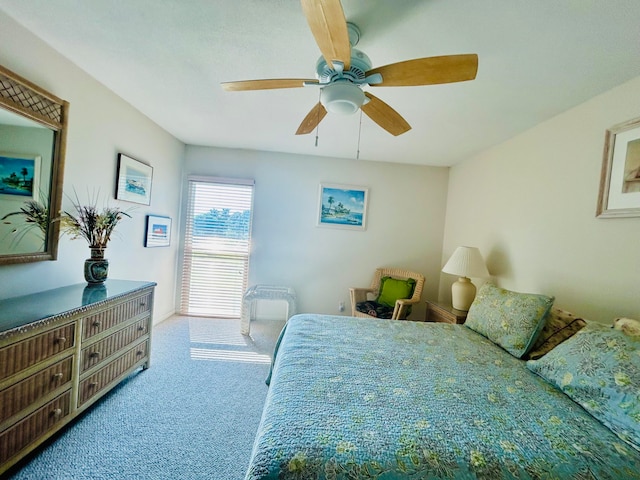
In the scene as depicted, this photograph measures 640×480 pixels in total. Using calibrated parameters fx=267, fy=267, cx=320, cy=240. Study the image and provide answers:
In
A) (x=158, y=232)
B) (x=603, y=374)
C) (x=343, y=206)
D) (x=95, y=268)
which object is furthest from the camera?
(x=343, y=206)

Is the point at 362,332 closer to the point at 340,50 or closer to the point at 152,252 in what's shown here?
the point at 340,50

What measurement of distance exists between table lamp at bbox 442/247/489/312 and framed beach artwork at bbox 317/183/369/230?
1431 millimetres

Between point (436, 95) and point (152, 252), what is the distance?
10.9 ft

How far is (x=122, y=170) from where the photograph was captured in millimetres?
2555

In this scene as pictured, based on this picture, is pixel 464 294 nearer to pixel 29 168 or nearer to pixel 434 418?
pixel 434 418

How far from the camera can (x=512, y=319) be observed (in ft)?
5.93

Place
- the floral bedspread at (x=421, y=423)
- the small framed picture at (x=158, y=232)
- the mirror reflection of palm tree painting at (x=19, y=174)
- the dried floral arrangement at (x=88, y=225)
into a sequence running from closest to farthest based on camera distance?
the floral bedspread at (x=421, y=423)
the mirror reflection of palm tree painting at (x=19, y=174)
the dried floral arrangement at (x=88, y=225)
the small framed picture at (x=158, y=232)

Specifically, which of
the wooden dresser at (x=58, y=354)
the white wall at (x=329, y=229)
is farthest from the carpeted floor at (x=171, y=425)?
the white wall at (x=329, y=229)

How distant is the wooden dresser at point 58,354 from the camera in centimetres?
128

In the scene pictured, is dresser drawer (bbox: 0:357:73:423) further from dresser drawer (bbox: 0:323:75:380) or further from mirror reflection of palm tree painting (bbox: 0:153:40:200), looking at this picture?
mirror reflection of palm tree painting (bbox: 0:153:40:200)

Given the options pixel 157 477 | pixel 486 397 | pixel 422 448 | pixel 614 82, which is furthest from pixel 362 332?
pixel 614 82

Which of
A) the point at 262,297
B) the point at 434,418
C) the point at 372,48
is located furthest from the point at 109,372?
the point at 372,48

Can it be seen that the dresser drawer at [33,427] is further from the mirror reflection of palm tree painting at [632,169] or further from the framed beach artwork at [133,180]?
the mirror reflection of palm tree painting at [632,169]

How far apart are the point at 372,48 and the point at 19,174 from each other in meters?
2.30
